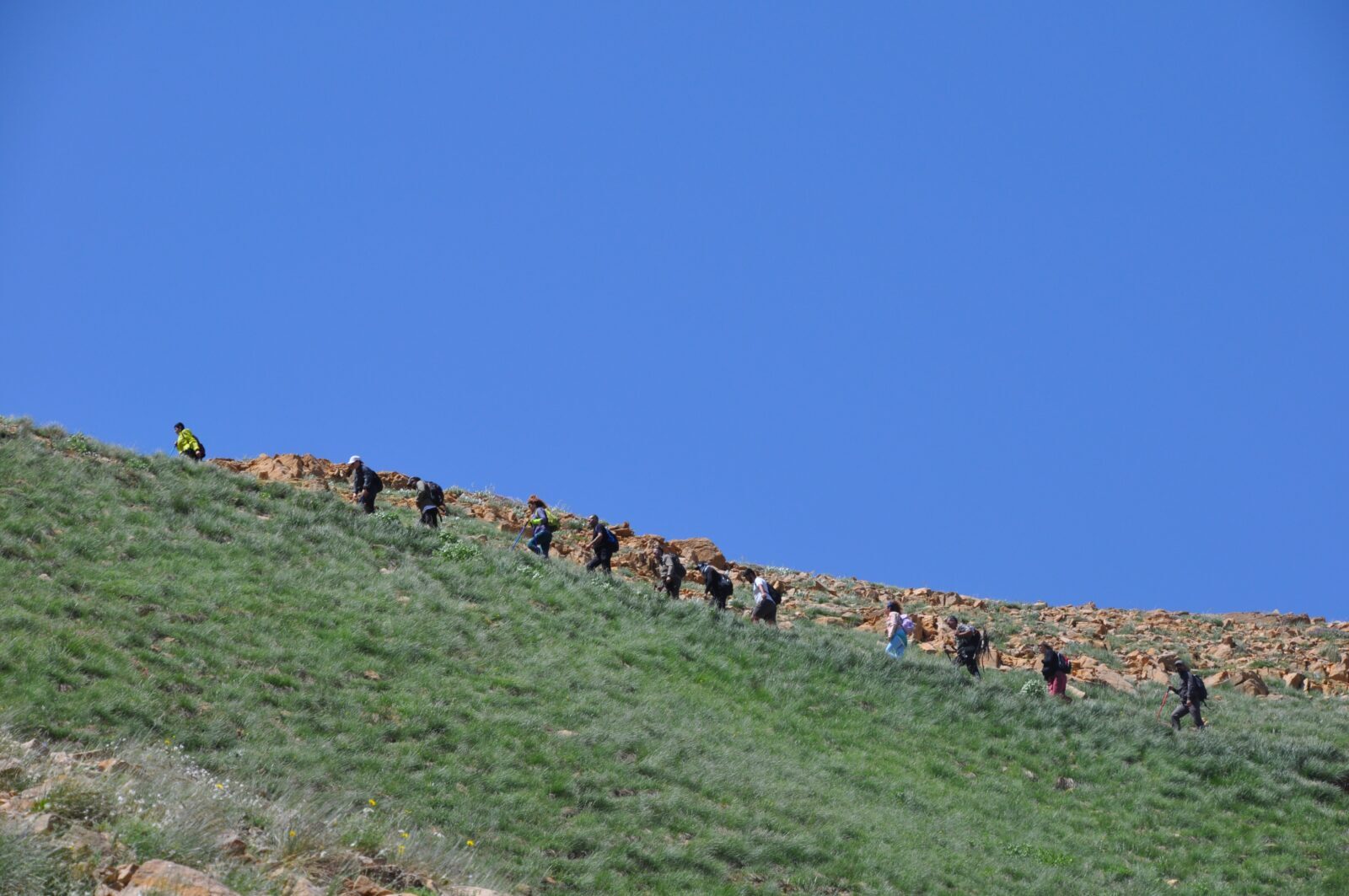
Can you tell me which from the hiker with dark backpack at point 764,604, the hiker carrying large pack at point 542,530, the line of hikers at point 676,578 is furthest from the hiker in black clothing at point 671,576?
the hiker carrying large pack at point 542,530

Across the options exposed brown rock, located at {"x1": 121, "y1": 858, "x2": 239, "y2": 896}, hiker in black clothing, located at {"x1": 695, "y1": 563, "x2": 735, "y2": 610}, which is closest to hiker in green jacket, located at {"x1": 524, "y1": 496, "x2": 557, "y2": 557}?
hiker in black clothing, located at {"x1": 695, "y1": 563, "x2": 735, "y2": 610}

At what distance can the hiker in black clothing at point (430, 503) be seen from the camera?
26.1m

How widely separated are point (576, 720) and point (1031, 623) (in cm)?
2340

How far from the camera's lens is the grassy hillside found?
14.0 m

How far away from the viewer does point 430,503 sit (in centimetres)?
2647

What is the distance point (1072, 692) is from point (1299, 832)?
642 centimetres

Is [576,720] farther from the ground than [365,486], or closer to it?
closer to it

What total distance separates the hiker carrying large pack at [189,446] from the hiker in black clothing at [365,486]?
3468 millimetres

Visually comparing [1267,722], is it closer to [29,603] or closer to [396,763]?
[396,763]

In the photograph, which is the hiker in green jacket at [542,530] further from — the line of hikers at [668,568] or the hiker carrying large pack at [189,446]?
the hiker carrying large pack at [189,446]

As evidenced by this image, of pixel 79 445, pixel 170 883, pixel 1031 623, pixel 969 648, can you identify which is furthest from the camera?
pixel 1031 623

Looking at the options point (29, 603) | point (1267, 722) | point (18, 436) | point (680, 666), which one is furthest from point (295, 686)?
point (1267, 722)

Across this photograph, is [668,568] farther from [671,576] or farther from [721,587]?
[721,587]

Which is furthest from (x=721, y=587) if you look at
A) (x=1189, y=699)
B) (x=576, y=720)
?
(x=1189, y=699)
